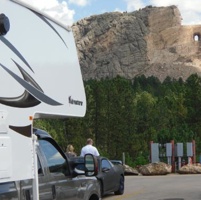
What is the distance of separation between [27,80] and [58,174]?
5.48 feet

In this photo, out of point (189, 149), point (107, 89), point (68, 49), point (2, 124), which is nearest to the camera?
point (2, 124)

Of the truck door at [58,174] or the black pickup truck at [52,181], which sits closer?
the black pickup truck at [52,181]

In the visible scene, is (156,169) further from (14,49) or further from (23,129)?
(14,49)

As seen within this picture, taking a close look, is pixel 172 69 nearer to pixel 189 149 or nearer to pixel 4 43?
pixel 189 149

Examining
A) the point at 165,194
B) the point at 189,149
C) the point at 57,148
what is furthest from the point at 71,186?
the point at 189,149

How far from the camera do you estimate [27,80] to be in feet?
16.3

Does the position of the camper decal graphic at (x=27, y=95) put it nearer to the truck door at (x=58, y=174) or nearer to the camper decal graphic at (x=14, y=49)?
the camper decal graphic at (x=14, y=49)

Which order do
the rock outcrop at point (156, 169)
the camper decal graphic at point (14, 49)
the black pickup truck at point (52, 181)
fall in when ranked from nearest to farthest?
the camper decal graphic at point (14, 49), the black pickup truck at point (52, 181), the rock outcrop at point (156, 169)

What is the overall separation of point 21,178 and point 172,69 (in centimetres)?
17647

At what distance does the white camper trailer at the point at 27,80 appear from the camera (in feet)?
15.1

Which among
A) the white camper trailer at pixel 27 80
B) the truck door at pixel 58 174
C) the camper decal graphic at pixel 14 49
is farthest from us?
the truck door at pixel 58 174

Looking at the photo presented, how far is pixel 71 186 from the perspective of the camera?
659 centimetres

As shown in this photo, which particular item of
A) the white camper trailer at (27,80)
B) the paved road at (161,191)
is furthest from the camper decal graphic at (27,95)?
the paved road at (161,191)

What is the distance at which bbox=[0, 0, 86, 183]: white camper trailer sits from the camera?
461 cm
